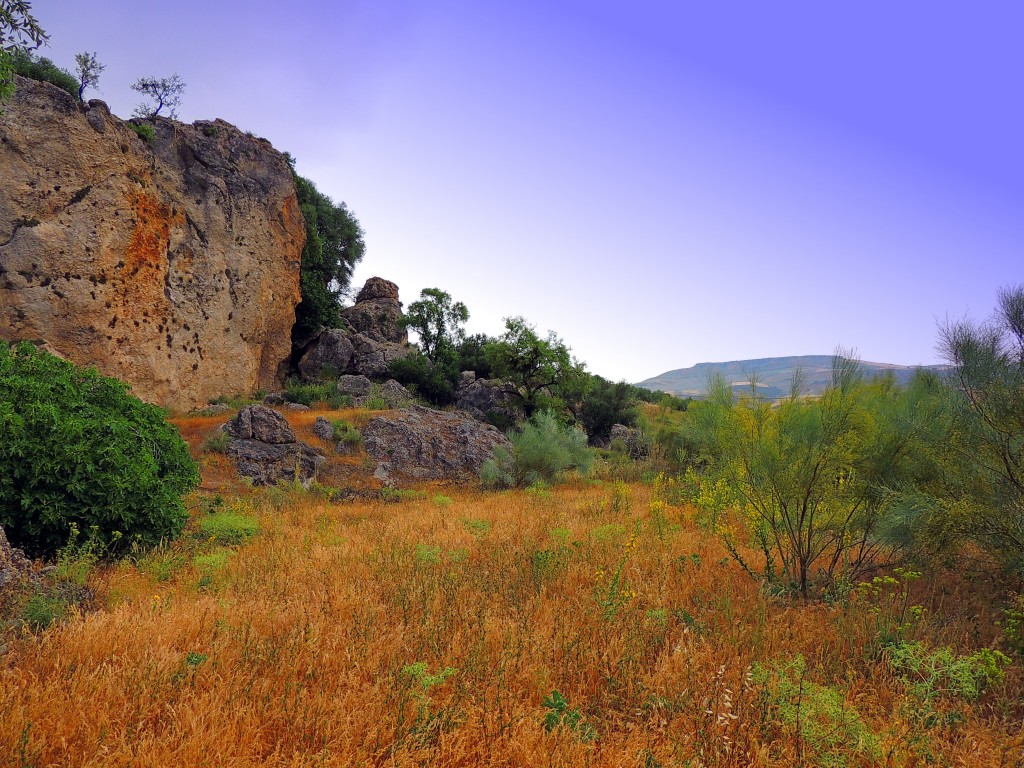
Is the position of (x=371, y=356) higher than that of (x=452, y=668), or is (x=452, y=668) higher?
(x=371, y=356)

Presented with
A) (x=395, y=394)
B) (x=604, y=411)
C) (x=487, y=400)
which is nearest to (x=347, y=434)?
(x=395, y=394)

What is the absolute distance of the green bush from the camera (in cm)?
506

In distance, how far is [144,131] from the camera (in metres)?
19.6

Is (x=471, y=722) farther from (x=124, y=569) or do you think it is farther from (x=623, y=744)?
(x=124, y=569)

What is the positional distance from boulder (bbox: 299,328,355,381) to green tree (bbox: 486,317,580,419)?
811 centimetres

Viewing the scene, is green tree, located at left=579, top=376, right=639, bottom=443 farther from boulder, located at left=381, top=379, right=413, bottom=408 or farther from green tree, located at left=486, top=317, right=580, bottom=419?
boulder, located at left=381, top=379, right=413, bottom=408

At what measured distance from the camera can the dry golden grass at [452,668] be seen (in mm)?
2473

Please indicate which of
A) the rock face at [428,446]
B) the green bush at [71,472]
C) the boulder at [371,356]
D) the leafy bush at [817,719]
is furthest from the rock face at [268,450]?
the boulder at [371,356]

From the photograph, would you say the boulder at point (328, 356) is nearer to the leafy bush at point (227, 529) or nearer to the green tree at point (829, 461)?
the leafy bush at point (227, 529)

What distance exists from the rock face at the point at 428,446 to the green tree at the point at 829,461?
10.2 metres

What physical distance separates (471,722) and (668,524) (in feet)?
17.8

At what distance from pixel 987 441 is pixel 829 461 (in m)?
1.22

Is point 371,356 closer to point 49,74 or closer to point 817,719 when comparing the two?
point 49,74

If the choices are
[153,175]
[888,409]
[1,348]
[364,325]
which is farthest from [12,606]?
[364,325]
